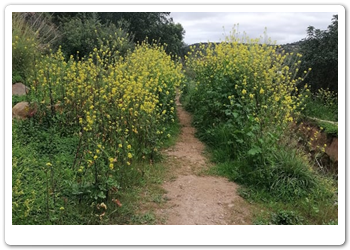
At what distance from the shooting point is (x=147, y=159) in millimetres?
5168

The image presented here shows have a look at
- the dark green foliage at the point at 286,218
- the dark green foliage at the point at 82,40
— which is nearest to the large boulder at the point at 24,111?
the dark green foliage at the point at 286,218

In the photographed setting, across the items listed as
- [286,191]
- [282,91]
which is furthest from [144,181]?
[282,91]

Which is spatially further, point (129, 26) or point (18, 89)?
point (129, 26)

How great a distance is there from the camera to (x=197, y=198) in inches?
171

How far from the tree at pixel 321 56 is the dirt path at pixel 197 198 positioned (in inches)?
219

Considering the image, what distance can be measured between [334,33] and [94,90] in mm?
7007

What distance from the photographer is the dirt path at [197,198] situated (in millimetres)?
3914

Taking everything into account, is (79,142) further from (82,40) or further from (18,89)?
(82,40)

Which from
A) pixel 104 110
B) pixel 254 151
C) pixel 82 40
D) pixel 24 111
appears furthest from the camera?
pixel 82 40

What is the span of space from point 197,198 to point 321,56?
22.8 feet

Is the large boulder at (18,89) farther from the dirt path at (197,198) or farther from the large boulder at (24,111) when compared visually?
the dirt path at (197,198)

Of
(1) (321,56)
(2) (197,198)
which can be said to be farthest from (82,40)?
(2) (197,198)

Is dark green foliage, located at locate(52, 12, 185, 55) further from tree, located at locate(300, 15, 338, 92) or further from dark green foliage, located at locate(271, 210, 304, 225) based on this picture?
dark green foliage, located at locate(271, 210, 304, 225)

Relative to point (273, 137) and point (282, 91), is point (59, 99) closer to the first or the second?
point (273, 137)
